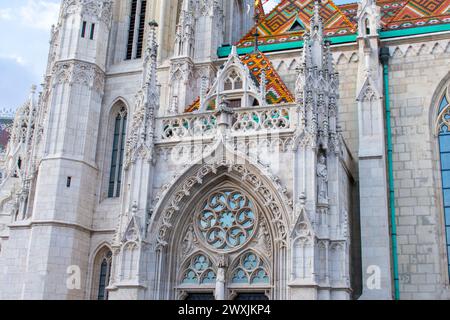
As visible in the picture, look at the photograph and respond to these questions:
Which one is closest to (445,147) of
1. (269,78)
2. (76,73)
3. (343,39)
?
(343,39)

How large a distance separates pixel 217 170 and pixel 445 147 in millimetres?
6782

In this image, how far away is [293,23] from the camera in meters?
21.4

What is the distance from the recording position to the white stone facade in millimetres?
14094

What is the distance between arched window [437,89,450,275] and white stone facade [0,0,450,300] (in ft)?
0.57

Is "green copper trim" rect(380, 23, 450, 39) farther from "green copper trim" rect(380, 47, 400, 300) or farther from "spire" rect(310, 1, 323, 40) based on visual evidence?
"spire" rect(310, 1, 323, 40)

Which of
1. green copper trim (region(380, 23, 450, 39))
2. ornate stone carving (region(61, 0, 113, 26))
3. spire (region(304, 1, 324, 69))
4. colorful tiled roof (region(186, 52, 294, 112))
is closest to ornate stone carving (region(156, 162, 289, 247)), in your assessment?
colorful tiled roof (region(186, 52, 294, 112))

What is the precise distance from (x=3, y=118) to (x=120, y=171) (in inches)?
1926

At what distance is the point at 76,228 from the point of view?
18.3 m

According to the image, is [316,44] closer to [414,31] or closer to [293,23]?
[414,31]

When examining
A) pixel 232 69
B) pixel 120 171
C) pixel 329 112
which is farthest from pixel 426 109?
pixel 120 171

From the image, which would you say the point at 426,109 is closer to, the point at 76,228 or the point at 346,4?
the point at 346,4

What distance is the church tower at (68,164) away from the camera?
1775 centimetres

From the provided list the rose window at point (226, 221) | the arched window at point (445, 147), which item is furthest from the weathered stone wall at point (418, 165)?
the rose window at point (226, 221)

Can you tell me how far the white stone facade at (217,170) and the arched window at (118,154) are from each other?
0.15ft
